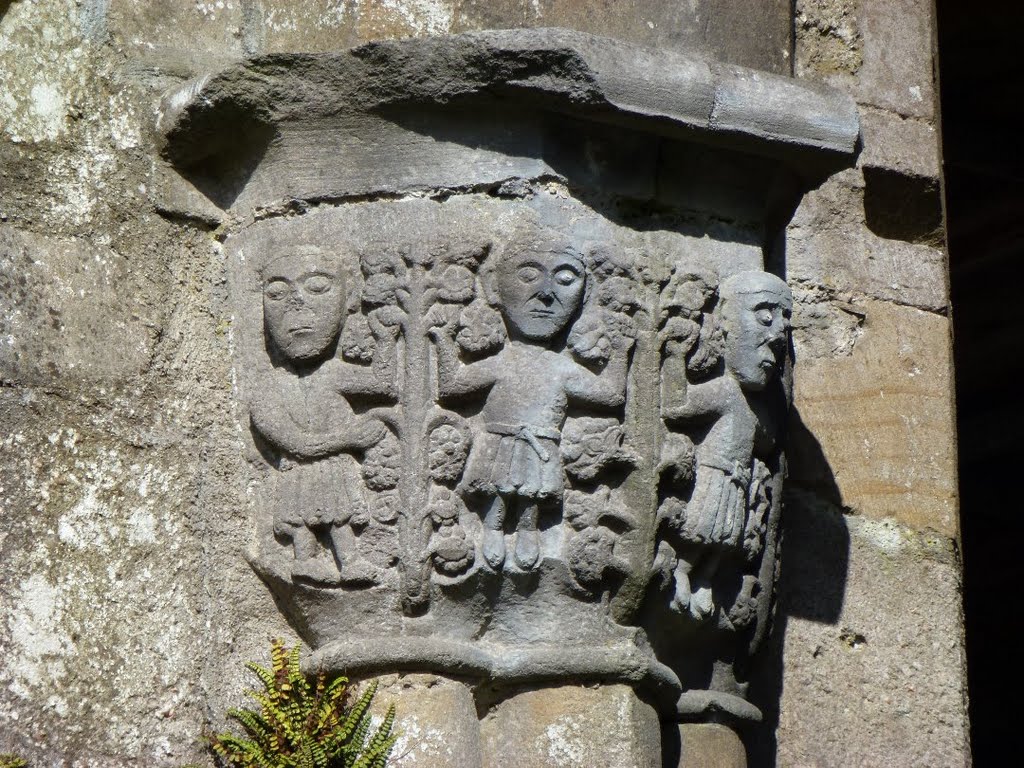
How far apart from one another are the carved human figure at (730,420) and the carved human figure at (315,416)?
1.46 feet

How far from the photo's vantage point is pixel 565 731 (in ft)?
9.36

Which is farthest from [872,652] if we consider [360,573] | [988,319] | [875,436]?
[988,319]

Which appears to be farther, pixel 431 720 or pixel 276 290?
pixel 276 290

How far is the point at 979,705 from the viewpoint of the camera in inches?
→ 247

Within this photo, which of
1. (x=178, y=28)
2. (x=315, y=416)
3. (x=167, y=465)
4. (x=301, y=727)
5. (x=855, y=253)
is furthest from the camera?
(x=855, y=253)

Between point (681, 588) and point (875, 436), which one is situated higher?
point (875, 436)

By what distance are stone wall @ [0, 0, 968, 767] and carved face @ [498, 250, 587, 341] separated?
365 mm

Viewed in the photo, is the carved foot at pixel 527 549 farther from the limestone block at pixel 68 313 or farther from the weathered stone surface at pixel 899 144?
the weathered stone surface at pixel 899 144

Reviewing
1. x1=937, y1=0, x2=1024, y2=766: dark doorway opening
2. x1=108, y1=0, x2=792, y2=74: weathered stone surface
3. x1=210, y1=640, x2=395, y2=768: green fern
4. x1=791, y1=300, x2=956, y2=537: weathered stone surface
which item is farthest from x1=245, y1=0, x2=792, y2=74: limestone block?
x1=937, y1=0, x2=1024, y2=766: dark doorway opening

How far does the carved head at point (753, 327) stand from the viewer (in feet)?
9.97

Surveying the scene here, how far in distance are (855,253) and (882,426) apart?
0.33 meters

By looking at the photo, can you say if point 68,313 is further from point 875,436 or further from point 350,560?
point 875,436

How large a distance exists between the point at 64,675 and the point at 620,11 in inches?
48.7

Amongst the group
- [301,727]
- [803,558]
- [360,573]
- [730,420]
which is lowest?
[301,727]
